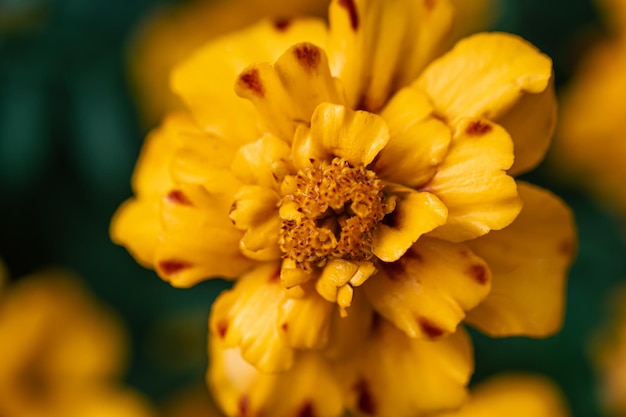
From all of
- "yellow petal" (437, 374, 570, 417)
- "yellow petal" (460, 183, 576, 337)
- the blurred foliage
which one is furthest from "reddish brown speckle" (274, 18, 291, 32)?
the blurred foliage

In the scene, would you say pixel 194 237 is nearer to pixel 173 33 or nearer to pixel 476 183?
pixel 476 183

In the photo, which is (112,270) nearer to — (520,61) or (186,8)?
(186,8)

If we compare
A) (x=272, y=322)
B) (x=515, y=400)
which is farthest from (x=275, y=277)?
(x=515, y=400)

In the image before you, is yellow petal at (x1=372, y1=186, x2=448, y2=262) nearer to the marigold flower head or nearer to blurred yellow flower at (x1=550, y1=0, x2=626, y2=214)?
the marigold flower head

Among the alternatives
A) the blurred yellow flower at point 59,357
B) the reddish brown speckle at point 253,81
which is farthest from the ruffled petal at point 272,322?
the blurred yellow flower at point 59,357

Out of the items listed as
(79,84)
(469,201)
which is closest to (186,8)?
(79,84)

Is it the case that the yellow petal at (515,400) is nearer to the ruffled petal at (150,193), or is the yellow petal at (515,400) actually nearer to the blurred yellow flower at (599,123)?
the blurred yellow flower at (599,123)
